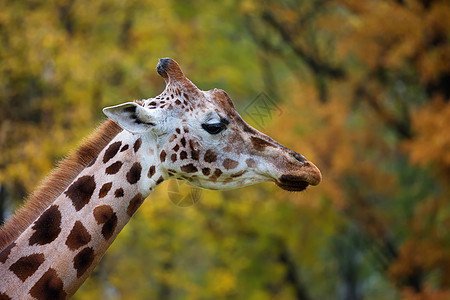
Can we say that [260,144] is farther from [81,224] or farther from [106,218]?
[81,224]

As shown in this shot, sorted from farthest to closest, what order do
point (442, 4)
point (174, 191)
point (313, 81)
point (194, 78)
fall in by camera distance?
1. point (313, 81)
2. point (194, 78)
3. point (442, 4)
4. point (174, 191)

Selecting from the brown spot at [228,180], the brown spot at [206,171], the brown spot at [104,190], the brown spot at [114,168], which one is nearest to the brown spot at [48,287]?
the brown spot at [104,190]

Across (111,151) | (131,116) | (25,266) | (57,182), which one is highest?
(131,116)

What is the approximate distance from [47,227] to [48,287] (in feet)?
1.37

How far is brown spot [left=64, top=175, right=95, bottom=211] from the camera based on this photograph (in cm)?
447

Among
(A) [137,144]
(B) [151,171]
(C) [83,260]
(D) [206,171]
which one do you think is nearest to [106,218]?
(C) [83,260]

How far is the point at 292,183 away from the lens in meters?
4.55

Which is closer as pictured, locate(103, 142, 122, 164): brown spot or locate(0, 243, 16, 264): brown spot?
locate(0, 243, 16, 264): brown spot

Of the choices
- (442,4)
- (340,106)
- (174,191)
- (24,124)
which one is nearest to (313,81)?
(340,106)

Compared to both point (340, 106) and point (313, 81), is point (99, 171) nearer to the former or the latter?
point (340, 106)

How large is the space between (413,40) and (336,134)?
334 cm

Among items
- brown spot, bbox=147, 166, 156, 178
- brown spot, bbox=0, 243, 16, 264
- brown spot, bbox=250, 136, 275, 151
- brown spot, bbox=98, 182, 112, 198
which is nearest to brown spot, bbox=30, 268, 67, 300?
brown spot, bbox=0, 243, 16, 264

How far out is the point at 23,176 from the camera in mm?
10516

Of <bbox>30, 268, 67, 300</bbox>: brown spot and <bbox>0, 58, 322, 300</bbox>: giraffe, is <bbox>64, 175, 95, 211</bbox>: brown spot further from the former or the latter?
<bbox>30, 268, 67, 300</bbox>: brown spot
